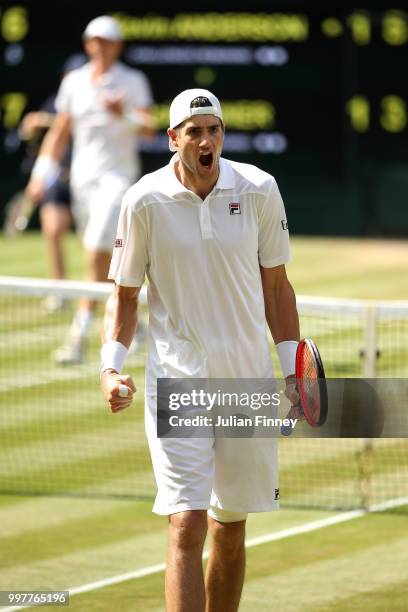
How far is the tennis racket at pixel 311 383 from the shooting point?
195 inches

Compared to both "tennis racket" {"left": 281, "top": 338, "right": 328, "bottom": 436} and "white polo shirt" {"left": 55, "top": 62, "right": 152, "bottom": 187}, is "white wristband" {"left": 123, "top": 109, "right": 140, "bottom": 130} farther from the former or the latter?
"tennis racket" {"left": 281, "top": 338, "right": 328, "bottom": 436}

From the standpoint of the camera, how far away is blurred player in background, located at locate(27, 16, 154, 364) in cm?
1091

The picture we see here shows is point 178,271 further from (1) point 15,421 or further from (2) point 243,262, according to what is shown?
(1) point 15,421

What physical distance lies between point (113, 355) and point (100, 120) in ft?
21.0

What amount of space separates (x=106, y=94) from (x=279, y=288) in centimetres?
614

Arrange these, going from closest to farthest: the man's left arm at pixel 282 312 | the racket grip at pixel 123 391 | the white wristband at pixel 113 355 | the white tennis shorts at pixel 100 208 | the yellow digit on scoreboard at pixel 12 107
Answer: the racket grip at pixel 123 391, the white wristband at pixel 113 355, the man's left arm at pixel 282 312, the white tennis shorts at pixel 100 208, the yellow digit on scoreboard at pixel 12 107

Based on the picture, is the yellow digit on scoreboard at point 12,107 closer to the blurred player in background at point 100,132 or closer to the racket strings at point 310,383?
the blurred player in background at point 100,132

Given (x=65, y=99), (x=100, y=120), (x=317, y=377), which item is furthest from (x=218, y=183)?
(x=65, y=99)

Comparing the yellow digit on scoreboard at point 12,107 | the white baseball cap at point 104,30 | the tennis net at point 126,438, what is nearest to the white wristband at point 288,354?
the tennis net at point 126,438

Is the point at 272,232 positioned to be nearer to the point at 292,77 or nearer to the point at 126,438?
the point at 126,438

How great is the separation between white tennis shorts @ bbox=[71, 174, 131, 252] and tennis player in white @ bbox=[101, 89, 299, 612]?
556cm

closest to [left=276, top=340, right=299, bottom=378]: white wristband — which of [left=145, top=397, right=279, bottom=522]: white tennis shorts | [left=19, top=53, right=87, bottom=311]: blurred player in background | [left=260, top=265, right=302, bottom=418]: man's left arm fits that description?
[left=260, top=265, right=302, bottom=418]: man's left arm

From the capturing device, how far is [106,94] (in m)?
11.1

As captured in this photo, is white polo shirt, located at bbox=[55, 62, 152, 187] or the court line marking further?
white polo shirt, located at bbox=[55, 62, 152, 187]
